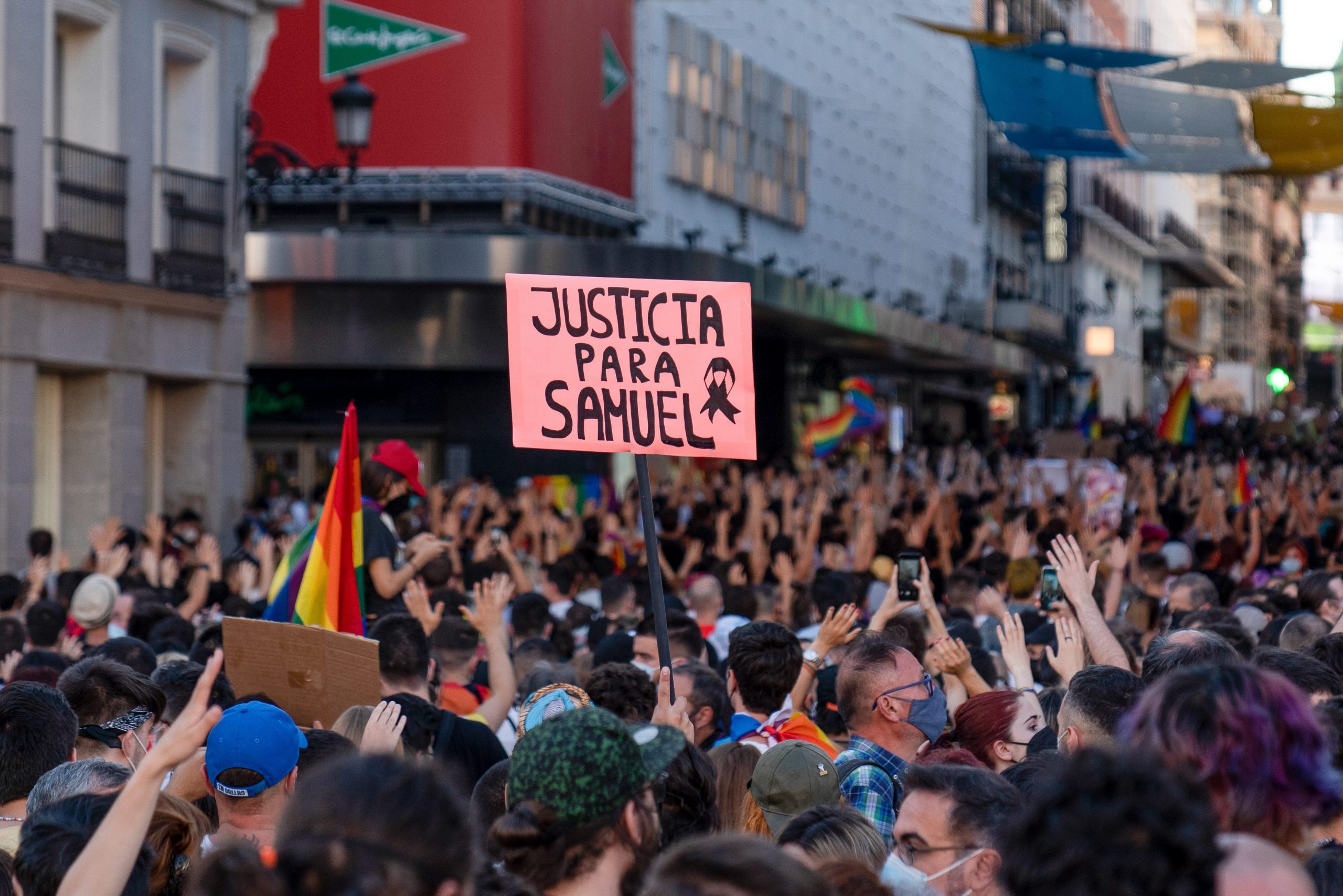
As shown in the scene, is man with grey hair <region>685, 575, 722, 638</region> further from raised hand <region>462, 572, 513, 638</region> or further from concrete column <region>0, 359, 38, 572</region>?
concrete column <region>0, 359, 38, 572</region>

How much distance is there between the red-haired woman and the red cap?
4.06m

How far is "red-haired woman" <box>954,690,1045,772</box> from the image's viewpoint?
5516mm

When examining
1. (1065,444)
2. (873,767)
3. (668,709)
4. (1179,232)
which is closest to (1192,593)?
(873,767)

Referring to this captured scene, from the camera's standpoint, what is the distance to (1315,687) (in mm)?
5234

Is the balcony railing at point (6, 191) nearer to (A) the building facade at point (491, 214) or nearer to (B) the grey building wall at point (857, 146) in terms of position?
(A) the building facade at point (491, 214)

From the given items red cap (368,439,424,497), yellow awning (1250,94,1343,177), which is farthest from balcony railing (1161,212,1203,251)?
red cap (368,439,424,497)

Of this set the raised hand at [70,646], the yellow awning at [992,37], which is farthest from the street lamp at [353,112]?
the raised hand at [70,646]

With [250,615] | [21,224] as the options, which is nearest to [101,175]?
[21,224]

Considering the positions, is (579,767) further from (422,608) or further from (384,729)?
(422,608)

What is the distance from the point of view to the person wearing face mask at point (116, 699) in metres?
5.57

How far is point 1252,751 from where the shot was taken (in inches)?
119

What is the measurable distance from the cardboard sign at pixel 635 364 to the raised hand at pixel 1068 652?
1244 millimetres

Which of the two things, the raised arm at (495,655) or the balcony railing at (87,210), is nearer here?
the raised arm at (495,655)

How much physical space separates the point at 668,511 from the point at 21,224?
7.09 meters
